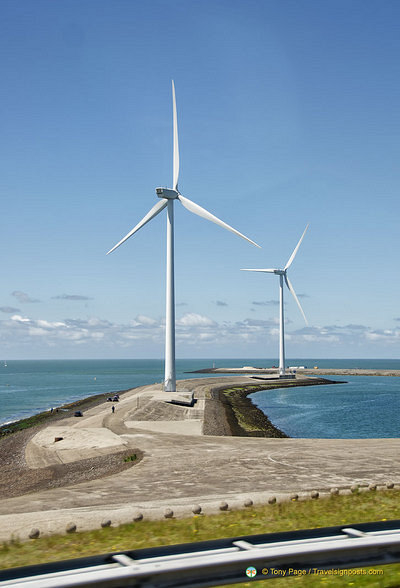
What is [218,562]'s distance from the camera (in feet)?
21.1

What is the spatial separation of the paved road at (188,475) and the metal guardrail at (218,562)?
27.8ft

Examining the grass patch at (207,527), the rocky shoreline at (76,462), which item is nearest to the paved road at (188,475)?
the grass patch at (207,527)

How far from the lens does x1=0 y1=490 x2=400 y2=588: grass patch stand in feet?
38.5

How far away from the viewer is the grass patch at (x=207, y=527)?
11.7m

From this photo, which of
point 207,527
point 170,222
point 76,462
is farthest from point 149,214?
point 207,527

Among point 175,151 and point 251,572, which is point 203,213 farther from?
point 251,572

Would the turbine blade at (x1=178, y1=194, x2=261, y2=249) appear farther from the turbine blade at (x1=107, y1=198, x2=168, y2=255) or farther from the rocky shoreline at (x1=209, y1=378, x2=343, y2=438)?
the rocky shoreline at (x1=209, y1=378, x2=343, y2=438)

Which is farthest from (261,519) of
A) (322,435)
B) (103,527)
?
(322,435)

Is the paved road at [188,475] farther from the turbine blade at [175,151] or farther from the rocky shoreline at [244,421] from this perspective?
the turbine blade at [175,151]

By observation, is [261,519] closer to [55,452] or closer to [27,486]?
[27,486]

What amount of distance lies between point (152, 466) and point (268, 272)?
411ft

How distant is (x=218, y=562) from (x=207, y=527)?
7.68m

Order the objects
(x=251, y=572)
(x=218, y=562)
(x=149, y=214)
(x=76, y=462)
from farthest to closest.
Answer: (x=149, y=214) < (x=76, y=462) < (x=251, y=572) < (x=218, y=562)

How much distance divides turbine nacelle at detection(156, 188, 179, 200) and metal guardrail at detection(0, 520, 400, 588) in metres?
65.2
